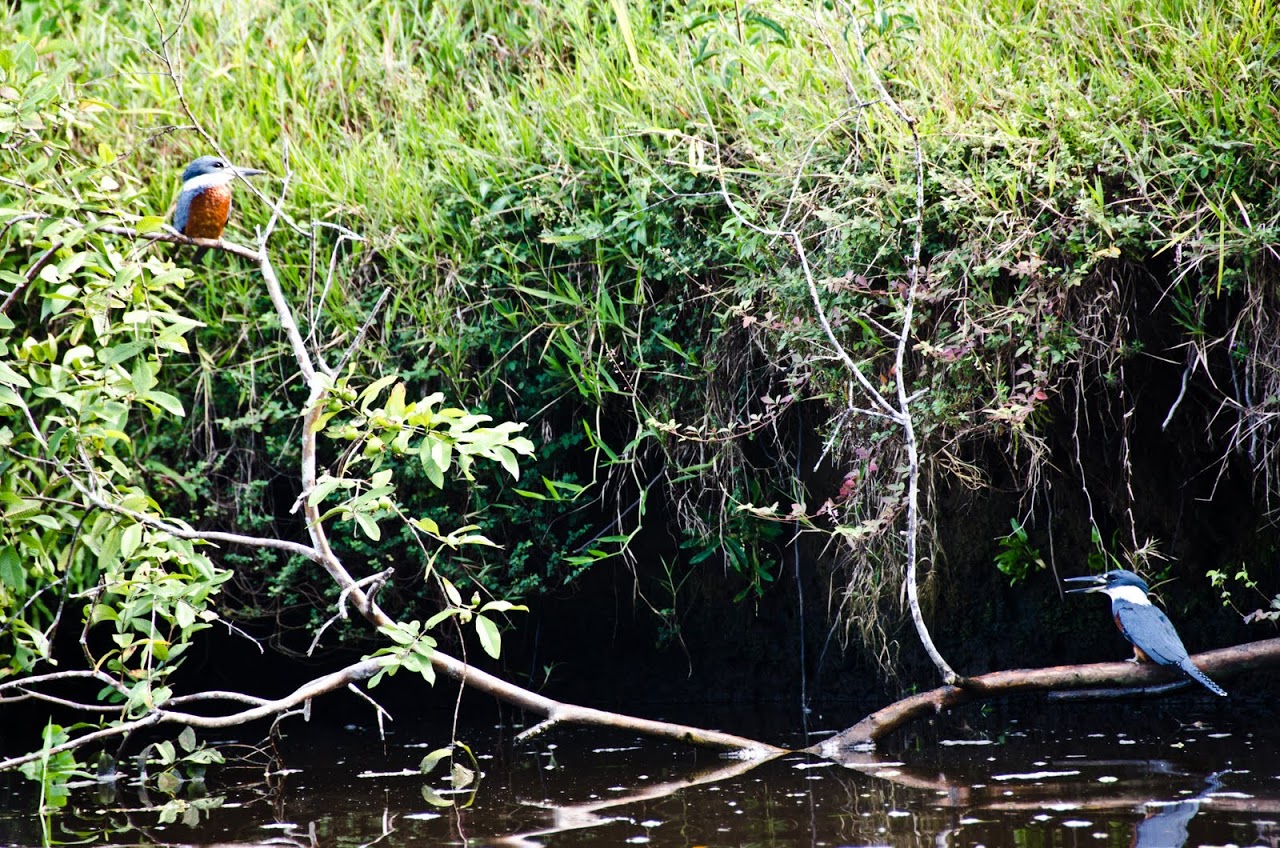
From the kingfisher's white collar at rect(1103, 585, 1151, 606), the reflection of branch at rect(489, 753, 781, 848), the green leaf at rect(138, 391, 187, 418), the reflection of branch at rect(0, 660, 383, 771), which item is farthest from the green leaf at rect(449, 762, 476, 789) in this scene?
the kingfisher's white collar at rect(1103, 585, 1151, 606)

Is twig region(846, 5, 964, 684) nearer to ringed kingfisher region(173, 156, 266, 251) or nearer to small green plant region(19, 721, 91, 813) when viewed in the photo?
ringed kingfisher region(173, 156, 266, 251)

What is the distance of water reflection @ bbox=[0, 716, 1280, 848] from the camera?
2656 millimetres

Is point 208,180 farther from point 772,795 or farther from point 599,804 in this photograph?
point 772,795

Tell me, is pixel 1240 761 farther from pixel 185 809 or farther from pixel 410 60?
pixel 410 60

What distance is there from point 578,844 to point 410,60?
3992 mm

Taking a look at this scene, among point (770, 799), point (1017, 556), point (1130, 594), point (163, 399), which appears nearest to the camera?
point (770, 799)

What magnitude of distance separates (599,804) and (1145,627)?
1606mm

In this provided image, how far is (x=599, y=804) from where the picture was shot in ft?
10.2

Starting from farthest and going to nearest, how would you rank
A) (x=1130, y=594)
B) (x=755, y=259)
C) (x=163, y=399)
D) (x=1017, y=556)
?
(x=1017, y=556)
(x=755, y=259)
(x=1130, y=594)
(x=163, y=399)

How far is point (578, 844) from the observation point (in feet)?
8.82

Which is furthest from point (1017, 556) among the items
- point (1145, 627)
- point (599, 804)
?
point (599, 804)

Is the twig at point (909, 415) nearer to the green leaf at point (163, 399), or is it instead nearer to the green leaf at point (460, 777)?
the green leaf at point (460, 777)

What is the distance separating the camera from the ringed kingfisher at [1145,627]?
3123 millimetres

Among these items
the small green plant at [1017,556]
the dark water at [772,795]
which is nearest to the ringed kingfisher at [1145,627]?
the dark water at [772,795]
